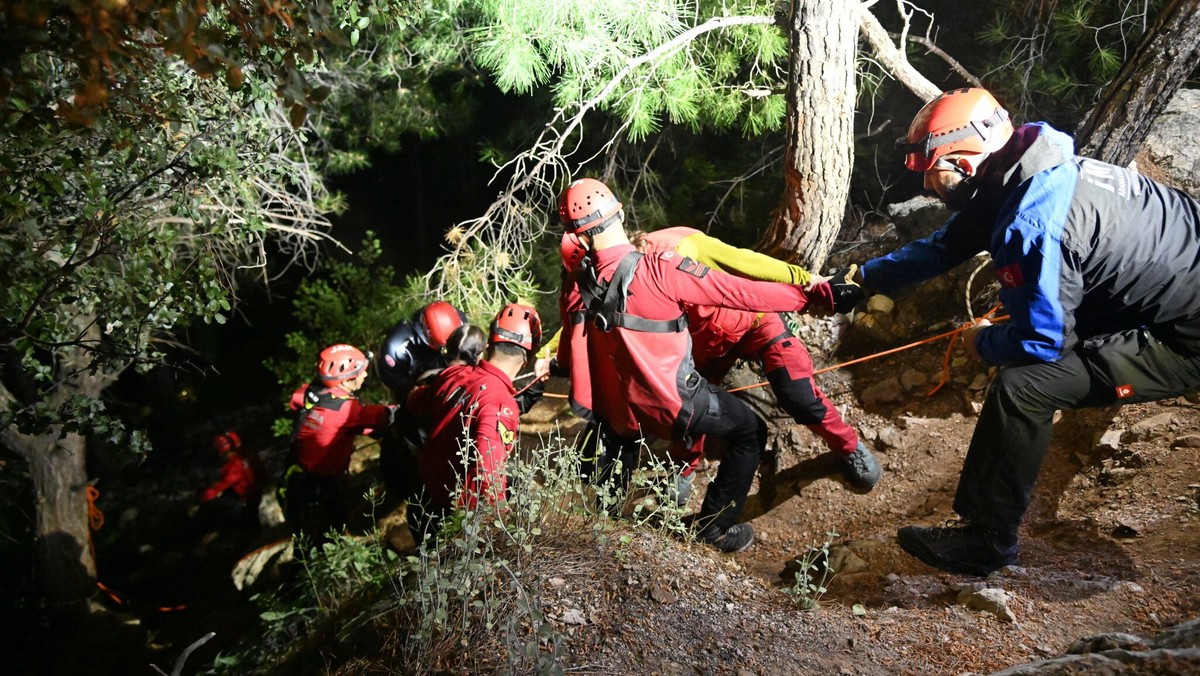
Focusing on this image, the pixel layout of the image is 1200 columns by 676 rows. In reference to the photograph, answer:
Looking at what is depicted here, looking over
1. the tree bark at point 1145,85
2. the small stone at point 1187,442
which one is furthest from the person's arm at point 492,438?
the tree bark at point 1145,85

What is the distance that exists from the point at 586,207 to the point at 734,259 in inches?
37.7

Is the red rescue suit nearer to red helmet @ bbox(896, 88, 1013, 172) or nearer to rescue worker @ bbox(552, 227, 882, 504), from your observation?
rescue worker @ bbox(552, 227, 882, 504)

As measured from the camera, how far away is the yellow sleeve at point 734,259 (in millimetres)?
3967

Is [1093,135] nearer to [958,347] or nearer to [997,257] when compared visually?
[958,347]

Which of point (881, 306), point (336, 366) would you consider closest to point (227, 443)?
point (336, 366)

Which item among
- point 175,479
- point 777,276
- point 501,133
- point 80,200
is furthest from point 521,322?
point 175,479

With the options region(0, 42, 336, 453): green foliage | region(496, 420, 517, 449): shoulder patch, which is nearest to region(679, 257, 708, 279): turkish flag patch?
region(496, 420, 517, 449): shoulder patch

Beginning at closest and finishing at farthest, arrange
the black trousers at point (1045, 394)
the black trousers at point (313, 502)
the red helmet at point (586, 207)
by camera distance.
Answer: the black trousers at point (1045, 394), the red helmet at point (586, 207), the black trousers at point (313, 502)

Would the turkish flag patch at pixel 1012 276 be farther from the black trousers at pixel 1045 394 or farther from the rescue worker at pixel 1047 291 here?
the black trousers at pixel 1045 394

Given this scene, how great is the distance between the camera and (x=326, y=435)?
538cm

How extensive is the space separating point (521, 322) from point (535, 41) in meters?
2.39

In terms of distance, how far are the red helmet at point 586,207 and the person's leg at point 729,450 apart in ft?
3.71

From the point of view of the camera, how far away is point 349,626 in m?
3.00

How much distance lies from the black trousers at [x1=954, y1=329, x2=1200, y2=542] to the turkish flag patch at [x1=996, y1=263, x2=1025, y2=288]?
42 centimetres
